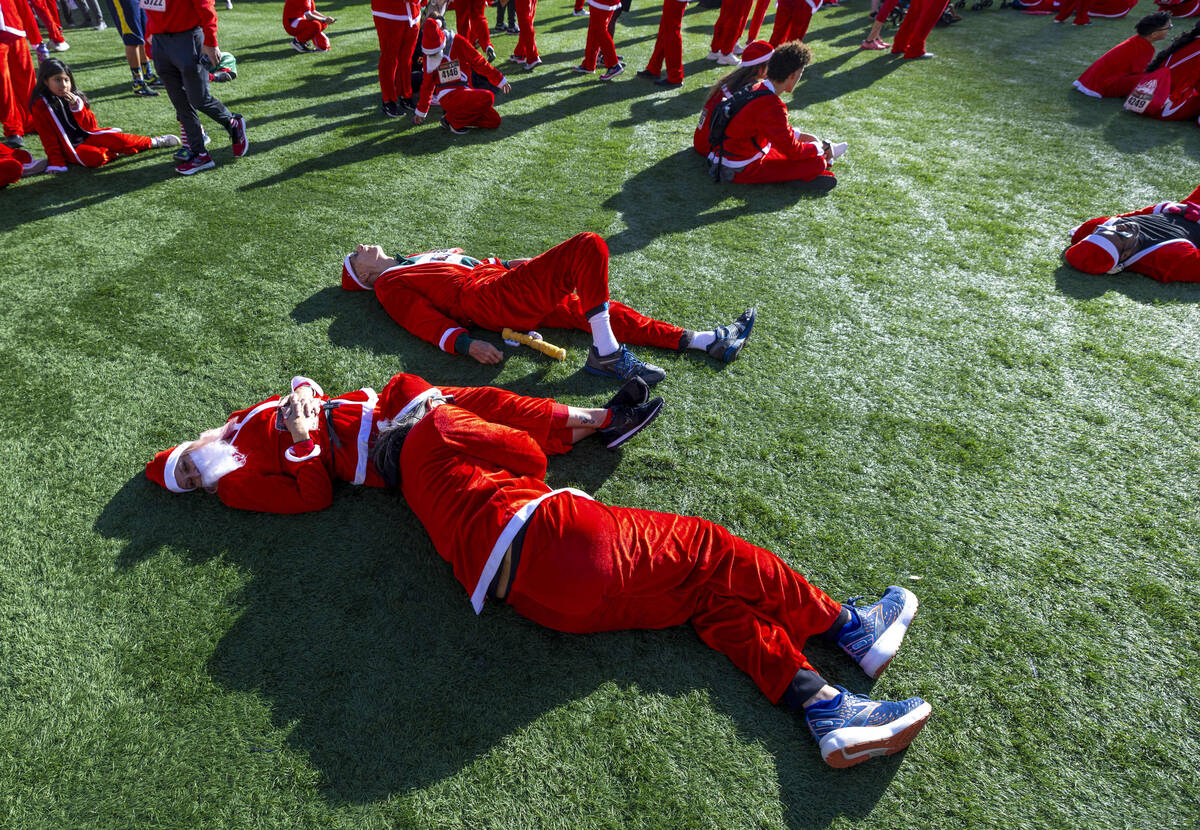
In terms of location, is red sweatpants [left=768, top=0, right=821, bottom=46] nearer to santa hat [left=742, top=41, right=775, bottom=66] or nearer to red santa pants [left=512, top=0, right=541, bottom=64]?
santa hat [left=742, top=41, right=775, bottom=66]

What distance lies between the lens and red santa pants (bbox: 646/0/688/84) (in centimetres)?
777

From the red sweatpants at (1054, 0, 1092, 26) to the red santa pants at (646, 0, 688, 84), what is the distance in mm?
7654

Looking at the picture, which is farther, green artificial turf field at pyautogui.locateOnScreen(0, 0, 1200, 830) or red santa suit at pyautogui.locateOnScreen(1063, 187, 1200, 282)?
red santa suit at pyautogui.locateOnScreen(1063, 187, 1200, 282)

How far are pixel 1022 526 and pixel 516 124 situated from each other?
6.31 m

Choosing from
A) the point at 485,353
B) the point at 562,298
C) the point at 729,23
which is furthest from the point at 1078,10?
the point at 485,353

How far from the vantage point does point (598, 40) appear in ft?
27.2

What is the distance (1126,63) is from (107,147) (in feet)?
36.7

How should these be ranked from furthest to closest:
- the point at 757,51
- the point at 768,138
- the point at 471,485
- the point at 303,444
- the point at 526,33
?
the point at 526,33 < the point at 757,51 < the point at 768,138 < the point at 303,444 < the point at 471,485

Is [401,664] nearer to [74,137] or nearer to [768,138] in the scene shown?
[768,138]

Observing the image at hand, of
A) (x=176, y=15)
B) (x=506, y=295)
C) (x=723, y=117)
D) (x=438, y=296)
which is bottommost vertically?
(x=438, y=296)

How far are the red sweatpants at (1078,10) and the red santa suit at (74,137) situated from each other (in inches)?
555

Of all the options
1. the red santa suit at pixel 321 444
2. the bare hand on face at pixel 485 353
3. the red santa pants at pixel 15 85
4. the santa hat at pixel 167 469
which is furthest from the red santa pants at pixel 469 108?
the santa hat at pixel 167 469

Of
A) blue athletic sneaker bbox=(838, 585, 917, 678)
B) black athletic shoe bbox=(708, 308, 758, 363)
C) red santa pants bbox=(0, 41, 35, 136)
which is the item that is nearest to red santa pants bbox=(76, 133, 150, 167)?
red santa pants bbox=(0, 41, 35, 136)

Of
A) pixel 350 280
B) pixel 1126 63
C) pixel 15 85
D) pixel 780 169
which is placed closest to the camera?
pixel 350 280
